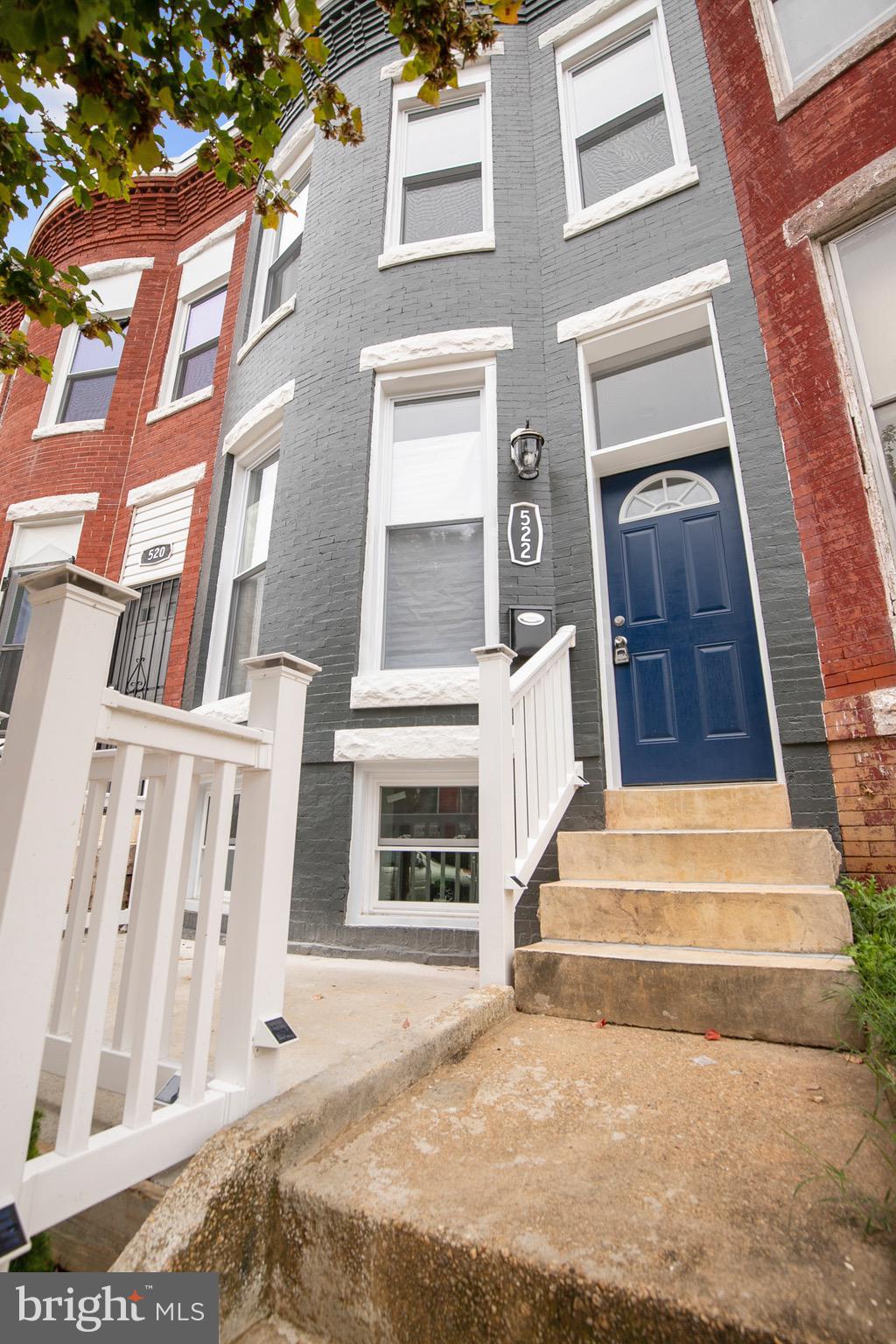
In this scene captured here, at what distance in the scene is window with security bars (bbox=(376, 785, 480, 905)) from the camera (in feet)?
13.4

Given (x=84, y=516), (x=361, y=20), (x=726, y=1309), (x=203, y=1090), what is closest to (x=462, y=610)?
(x=203, y=1090)

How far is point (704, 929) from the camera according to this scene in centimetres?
263

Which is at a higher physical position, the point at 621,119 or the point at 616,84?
the point at 616,84

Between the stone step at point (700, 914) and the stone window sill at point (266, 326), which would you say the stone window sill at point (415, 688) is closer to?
the stone step at point (700, 914)

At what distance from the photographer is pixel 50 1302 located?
1162 mm

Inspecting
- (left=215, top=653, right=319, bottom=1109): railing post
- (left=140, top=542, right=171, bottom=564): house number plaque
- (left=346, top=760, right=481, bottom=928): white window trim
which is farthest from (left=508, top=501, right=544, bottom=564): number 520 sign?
(left=140, top=542, right=171, bottom=564): house number plaque

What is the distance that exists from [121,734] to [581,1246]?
1.34 m

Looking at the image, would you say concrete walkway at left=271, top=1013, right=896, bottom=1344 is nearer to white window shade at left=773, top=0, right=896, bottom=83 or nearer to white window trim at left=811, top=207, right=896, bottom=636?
white window trim at left=811, top=207, right=896, bottom=636

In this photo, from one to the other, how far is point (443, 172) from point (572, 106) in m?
1.20

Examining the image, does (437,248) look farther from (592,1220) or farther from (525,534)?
(592,1220)

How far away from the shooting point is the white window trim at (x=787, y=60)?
13.4ft

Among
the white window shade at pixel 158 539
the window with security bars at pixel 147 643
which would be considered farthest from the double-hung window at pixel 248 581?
the white window shade at pixel 158 539

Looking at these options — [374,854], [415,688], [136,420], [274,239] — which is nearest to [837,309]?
[415,688]

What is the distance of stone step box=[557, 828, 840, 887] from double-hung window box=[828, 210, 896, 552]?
1.89 metres
